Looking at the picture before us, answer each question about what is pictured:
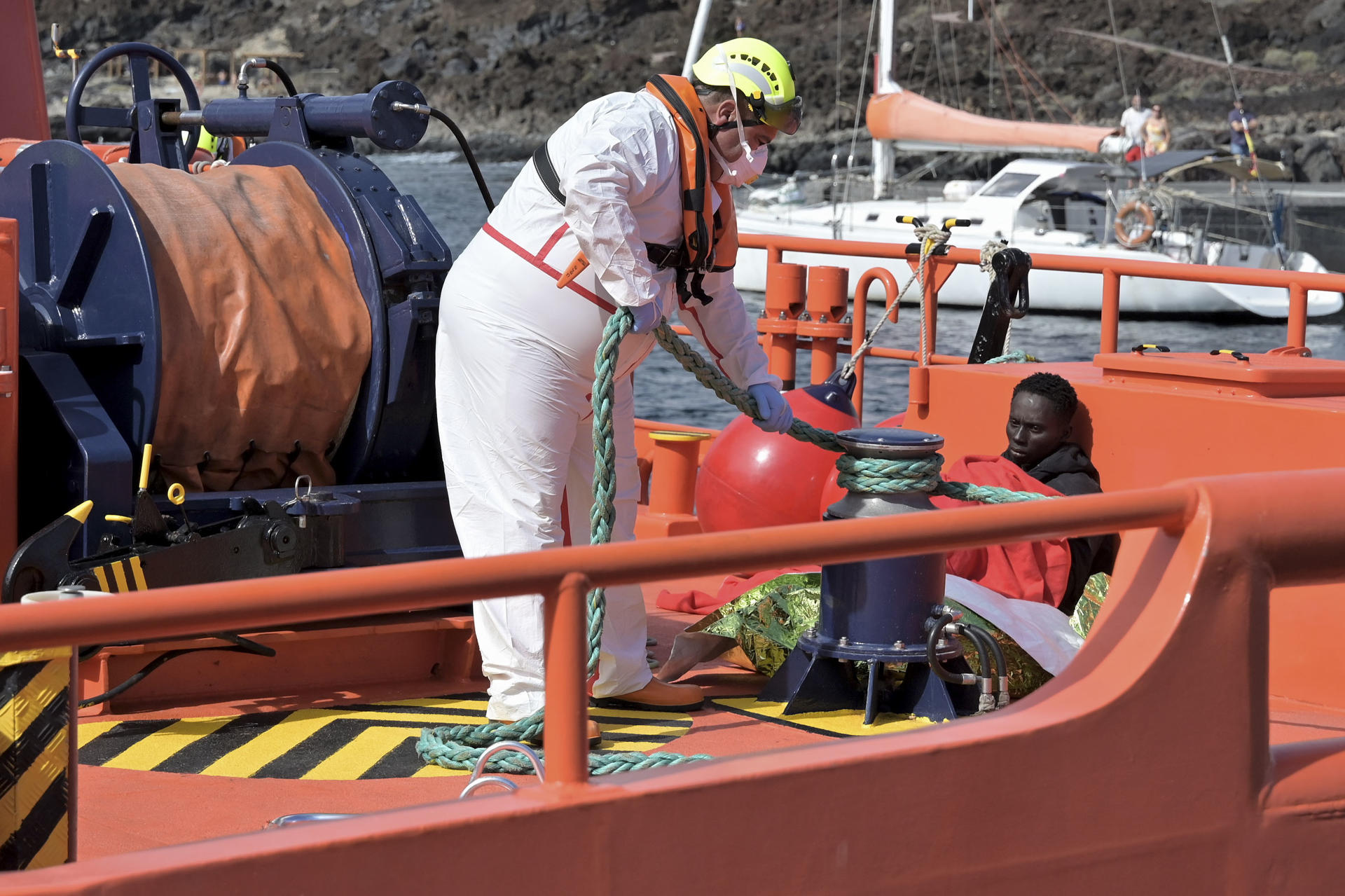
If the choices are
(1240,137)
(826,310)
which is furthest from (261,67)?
(1240,137)

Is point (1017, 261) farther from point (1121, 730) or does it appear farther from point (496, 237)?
point (1121, 730)

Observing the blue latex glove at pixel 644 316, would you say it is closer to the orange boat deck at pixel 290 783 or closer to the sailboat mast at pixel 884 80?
the orange boat deck at pixel 290 783

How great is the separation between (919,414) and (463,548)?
7.61ft

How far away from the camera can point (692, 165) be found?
4270 millimetres

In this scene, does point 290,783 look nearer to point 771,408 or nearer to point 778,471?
point 771,408

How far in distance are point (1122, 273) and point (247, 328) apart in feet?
12.3

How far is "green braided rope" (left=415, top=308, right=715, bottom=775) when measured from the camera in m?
4.06

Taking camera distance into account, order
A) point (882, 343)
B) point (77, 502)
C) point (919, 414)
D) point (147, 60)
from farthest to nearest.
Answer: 1. point (882, 343)
2. point (147, 60)
3. point (919, 414)
4. point (77, 502)

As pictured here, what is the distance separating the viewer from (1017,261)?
6.93 metres

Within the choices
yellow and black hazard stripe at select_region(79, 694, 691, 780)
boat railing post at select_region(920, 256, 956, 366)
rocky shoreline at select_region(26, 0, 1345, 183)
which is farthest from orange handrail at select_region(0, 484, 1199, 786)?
rocky shoreline at select_region(26, 0, 1345, 183)

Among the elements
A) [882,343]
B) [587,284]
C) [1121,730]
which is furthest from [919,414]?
[882,343]

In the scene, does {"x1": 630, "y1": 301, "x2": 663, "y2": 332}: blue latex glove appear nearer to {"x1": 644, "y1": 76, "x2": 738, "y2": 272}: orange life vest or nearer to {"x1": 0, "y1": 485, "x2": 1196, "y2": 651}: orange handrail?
{"x1": 644, "y1": 76, "x2": 738, "y2": 272}: orange life vest

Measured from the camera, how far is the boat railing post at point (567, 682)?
93.7 inches

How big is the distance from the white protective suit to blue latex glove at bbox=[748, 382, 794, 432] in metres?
0.45
